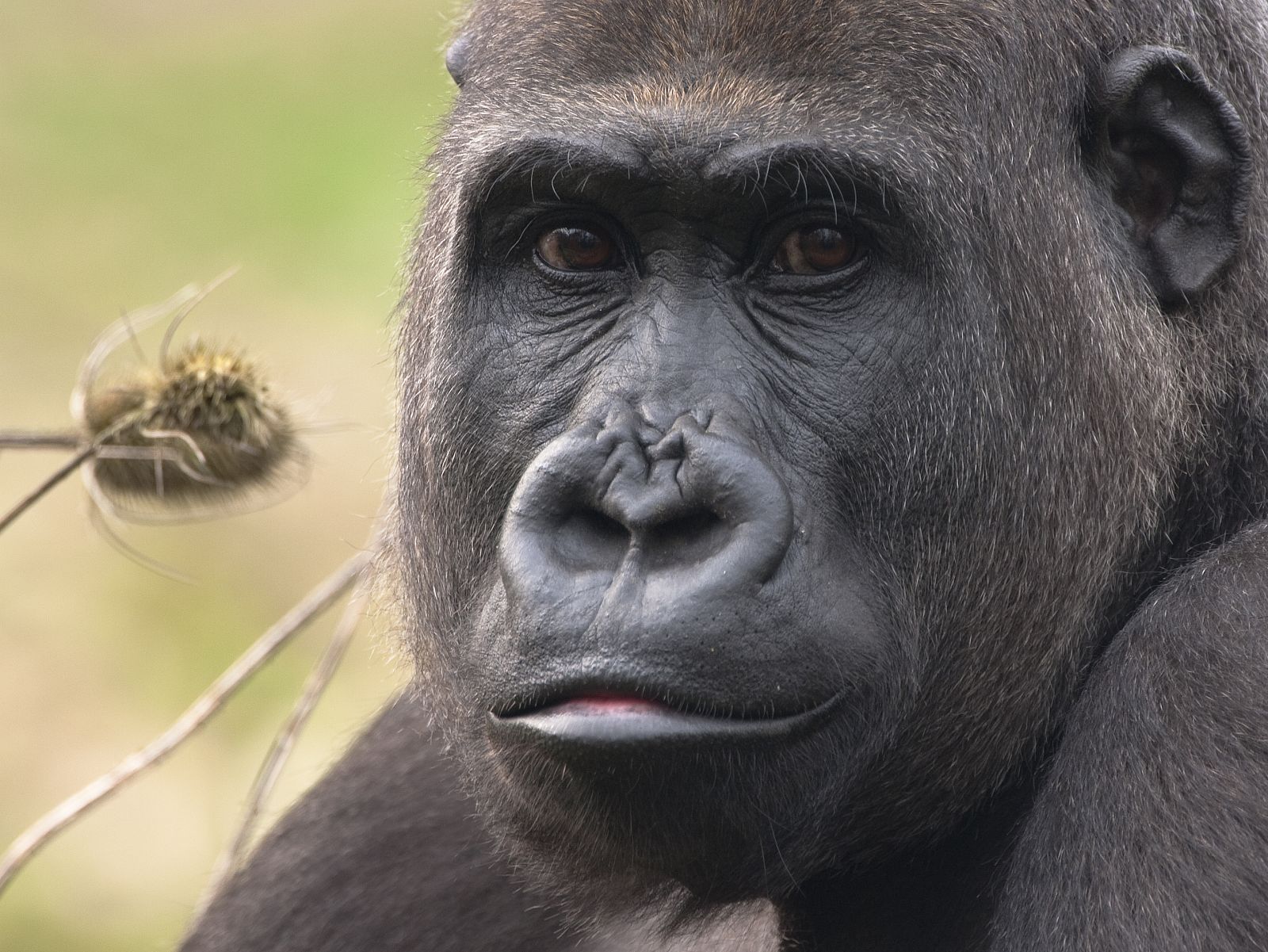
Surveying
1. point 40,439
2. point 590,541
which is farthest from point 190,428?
point 590,541

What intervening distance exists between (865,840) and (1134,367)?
1136 millimetres

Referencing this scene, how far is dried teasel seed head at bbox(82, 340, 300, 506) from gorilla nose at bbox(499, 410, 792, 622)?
1.42 metres

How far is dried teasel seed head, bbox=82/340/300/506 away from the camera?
4.59 meters

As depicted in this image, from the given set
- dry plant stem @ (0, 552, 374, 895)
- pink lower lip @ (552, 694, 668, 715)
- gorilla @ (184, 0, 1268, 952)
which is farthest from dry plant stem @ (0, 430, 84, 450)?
pink lower lip @ (552, 694, 668, 715)

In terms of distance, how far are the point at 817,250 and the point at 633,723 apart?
1088 millimetres

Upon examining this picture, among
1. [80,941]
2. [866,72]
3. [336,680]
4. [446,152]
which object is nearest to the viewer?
[866,72]

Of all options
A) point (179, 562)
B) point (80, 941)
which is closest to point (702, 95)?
point (80, 941)

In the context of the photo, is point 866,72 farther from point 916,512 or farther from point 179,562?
point 179,562

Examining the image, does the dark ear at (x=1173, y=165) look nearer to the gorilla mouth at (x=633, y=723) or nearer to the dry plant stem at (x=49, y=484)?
the gorilla mouth at (x=633, y=723)

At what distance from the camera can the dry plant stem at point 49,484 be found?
430 centimetres

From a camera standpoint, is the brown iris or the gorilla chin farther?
the brown iris

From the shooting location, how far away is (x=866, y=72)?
144 inches

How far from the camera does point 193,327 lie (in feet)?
43.0

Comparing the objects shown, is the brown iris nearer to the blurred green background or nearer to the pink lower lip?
the pink lower lip
